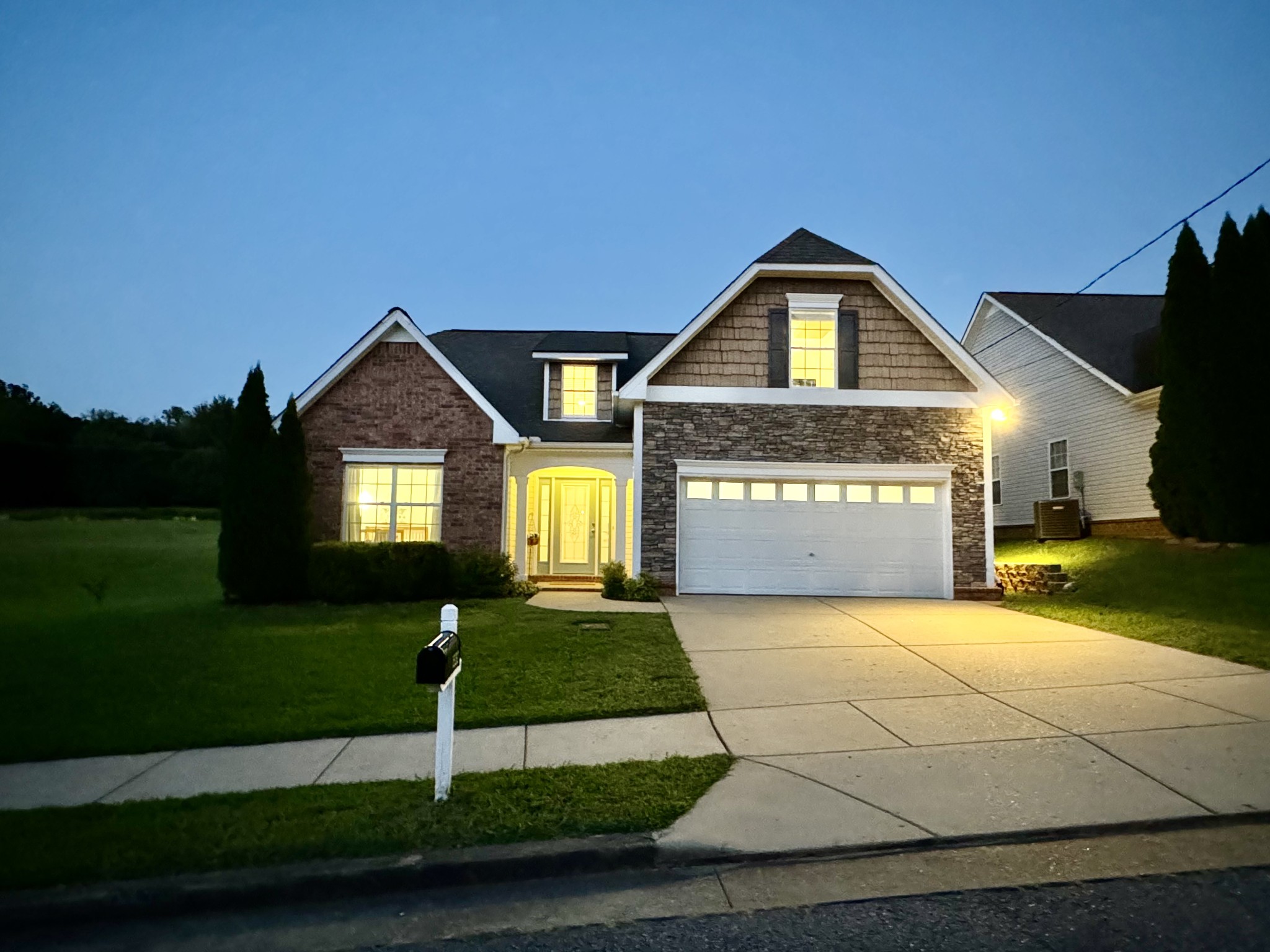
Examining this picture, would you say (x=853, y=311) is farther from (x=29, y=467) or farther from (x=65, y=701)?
(x=29, y=467)

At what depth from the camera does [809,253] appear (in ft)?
47.9

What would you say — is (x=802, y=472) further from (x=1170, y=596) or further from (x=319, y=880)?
(x=319, y=880)

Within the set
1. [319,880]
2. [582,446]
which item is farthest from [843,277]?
[319,880]

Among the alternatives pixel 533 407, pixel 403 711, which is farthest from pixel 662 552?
pixel 403 711

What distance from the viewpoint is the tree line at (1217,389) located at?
14422mm

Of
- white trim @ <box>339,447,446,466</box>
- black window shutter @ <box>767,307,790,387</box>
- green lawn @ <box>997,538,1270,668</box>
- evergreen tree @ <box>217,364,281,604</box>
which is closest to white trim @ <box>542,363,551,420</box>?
white trim @ <box>339,447,446,466</box>

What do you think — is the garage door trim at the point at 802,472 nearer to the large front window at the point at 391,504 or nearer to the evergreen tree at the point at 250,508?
the large front window at the point at 391,504

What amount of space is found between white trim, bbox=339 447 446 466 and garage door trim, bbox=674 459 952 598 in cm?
475

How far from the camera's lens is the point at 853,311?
47.9 ft

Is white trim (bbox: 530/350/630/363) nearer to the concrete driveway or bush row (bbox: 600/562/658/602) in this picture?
bush row (bbox: 600/562/658/602)

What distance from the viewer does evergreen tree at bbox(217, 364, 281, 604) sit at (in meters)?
13.0

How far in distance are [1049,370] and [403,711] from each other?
19.8 metres

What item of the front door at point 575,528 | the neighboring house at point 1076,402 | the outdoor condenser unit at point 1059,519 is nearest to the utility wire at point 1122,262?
the neighboring house at point 1076,402

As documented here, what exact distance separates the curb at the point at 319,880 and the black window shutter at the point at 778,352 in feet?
36.7
